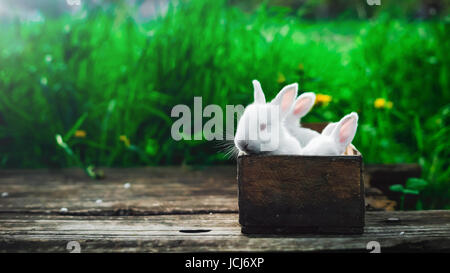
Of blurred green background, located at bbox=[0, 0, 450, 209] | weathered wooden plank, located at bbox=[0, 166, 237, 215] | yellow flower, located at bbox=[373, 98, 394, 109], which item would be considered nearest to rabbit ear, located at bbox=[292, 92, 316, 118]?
weathered wooden plank, located at bbox=[0, 166, 237, 215]

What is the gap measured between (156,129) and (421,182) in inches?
67.0

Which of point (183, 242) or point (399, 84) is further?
point (399, 84)

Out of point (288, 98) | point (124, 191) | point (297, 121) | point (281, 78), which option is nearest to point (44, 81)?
point (124, 191)

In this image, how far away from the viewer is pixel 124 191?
8.49 ft

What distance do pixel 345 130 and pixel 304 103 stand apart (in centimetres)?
44

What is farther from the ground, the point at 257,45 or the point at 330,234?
the point at 257,45

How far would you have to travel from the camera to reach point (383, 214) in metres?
2.16

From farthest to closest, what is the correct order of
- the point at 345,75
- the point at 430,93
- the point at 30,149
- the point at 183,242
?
the point at 345,75
the point at 430,93
the point at 30,149
the point at 183,242

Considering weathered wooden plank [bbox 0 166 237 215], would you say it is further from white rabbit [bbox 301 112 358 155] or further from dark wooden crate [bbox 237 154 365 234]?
white rabbit [bbox 301 112 358 155]

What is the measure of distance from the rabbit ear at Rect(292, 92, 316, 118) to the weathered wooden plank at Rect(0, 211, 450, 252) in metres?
0.55

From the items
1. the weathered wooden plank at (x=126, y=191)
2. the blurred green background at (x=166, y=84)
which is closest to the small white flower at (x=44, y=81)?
the blurred green background at (x=166, y=84)

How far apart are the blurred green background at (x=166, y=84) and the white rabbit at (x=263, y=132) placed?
1.17 meters

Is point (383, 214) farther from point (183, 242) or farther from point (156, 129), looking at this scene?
point (156, 129)

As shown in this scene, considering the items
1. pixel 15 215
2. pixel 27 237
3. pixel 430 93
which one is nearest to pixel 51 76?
pixel 15 215
